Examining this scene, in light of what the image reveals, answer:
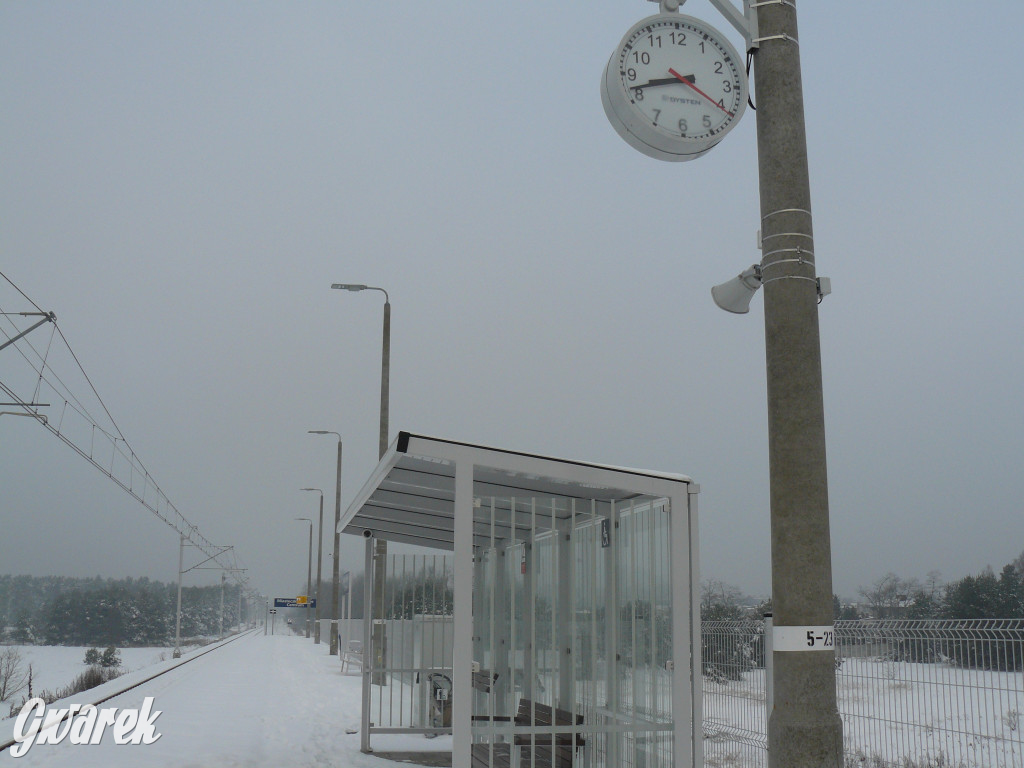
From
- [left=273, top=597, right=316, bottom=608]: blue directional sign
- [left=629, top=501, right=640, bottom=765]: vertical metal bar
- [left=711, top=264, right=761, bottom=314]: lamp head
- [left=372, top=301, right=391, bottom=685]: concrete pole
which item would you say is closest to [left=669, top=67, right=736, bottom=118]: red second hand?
[left=711, top=264, right=761, bottom=314]: lamp head

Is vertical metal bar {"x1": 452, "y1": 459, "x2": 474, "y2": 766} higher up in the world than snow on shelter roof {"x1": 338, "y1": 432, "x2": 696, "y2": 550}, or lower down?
lower down

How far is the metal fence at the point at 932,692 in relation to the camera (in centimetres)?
820

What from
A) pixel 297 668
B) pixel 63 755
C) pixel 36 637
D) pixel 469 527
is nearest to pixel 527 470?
pixel 469 527

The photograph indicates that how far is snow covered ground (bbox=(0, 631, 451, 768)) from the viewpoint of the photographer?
1183 cm

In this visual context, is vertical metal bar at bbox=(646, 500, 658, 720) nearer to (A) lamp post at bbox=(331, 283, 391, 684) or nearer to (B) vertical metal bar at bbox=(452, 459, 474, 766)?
(B) vertical metal bar at bbox=(452, 459, 474, 766)

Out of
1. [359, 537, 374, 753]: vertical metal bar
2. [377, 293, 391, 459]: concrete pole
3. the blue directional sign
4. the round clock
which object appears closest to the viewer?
the round clock

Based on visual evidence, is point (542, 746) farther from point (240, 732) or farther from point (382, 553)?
point (240, 732)

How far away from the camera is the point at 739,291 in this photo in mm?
4707

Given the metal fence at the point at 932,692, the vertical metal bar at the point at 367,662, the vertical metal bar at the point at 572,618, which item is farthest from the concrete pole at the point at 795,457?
the vertical metal bar at the point at 367,662

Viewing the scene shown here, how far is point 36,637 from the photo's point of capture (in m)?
93.9

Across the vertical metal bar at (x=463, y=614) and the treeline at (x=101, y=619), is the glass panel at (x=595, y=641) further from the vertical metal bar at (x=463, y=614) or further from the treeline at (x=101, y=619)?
the treeline at (x=101, y=619)

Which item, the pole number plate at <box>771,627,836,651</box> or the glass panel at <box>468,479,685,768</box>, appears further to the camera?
the glass panel at <box>468,479,685,768</box>

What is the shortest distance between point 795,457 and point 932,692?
608cm

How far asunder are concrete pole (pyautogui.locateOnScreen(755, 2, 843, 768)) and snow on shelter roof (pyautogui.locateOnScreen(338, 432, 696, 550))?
3.17 metres
